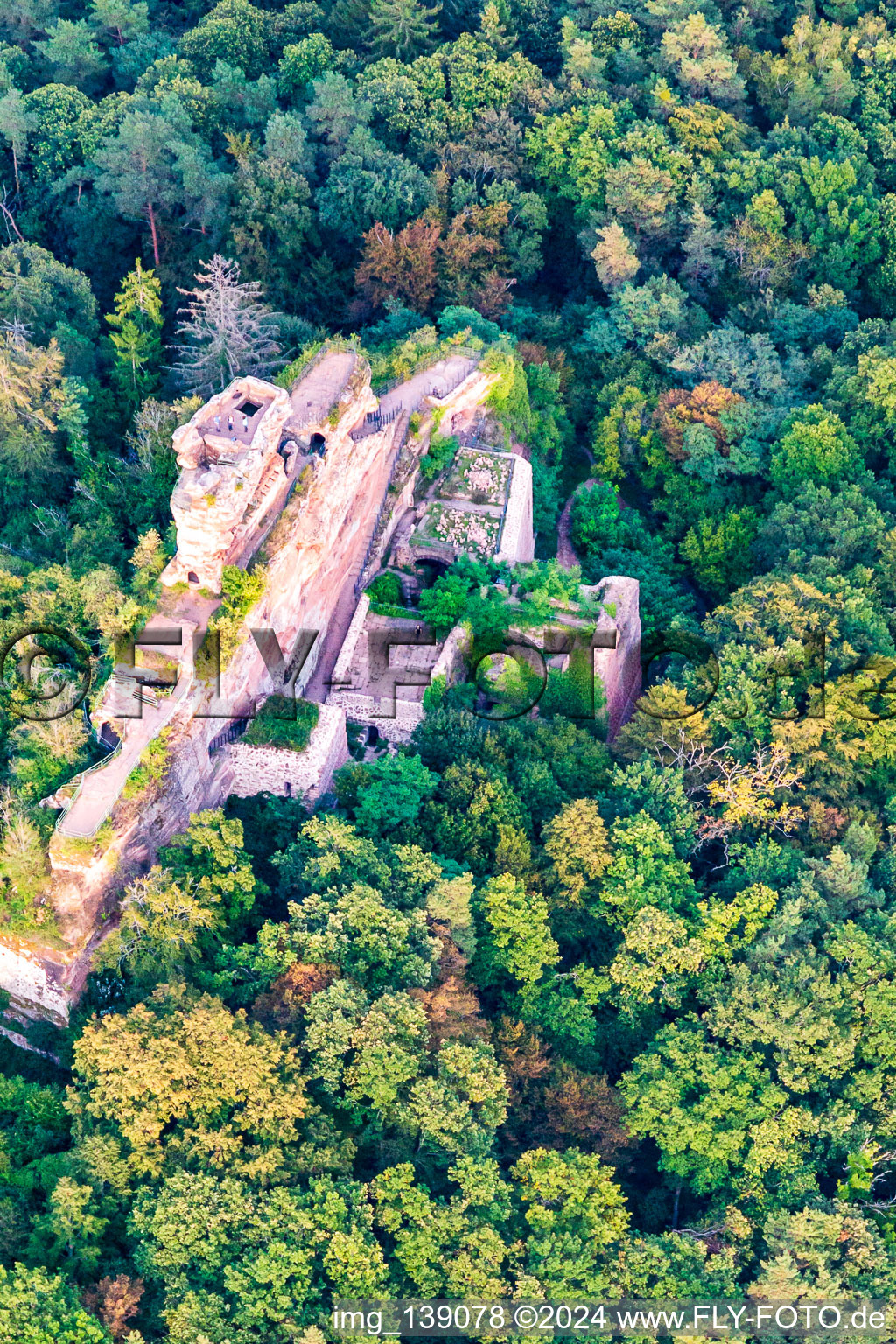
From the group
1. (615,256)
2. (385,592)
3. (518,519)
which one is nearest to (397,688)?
(385,592)

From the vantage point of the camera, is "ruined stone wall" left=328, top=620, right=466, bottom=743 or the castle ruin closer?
the castle ruin

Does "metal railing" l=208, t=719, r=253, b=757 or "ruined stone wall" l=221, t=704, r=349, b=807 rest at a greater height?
"metal railing" l=208, t=719, r=253, b=757

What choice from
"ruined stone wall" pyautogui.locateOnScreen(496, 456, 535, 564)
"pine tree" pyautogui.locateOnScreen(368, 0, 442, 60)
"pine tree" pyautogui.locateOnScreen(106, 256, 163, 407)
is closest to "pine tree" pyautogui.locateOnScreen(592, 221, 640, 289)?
"ruined stone wall" pyautogui.locateOnScreen(496, 456, 535, 564)

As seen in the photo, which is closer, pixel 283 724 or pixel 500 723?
pixel 283 724

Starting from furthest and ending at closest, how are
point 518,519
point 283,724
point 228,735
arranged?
point 518,519 < point 283,724 < point 228,735

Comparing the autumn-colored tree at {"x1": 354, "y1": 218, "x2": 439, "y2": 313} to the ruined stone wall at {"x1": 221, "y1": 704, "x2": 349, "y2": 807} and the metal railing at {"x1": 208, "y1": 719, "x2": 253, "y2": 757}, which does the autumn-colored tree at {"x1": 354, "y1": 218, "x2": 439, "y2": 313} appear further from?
the metal railing at {"x1": 208, "y1": 719, "x2": 253, "y2": 757}

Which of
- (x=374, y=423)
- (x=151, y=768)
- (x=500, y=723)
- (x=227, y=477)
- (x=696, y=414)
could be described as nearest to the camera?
(x=151, y=768)

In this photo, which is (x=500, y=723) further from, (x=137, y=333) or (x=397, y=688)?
(x=137, y=333)

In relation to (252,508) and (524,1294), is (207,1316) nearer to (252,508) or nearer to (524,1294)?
(524,1294)

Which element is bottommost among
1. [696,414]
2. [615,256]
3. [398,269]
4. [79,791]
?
[79,791]
